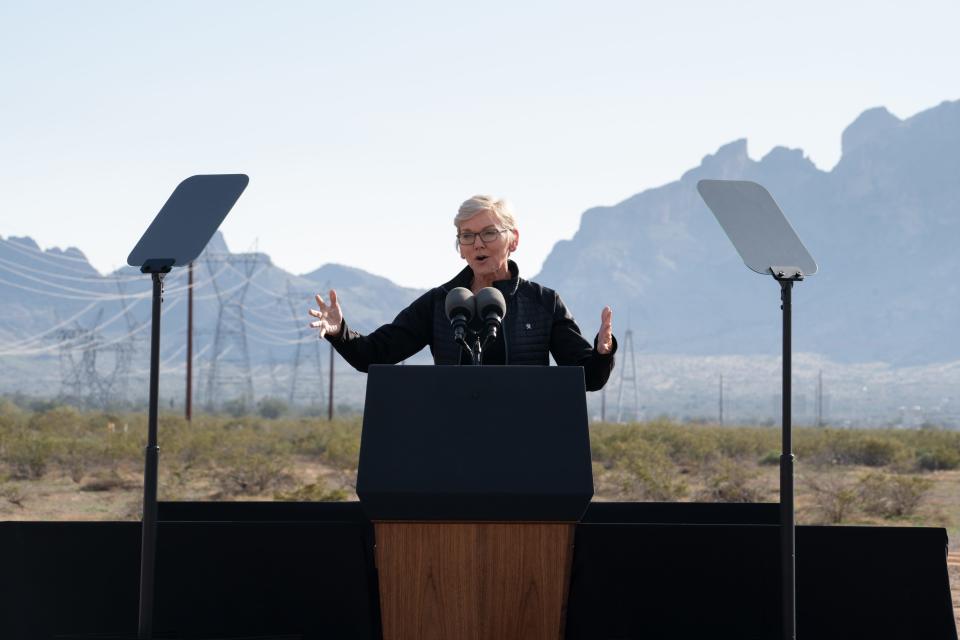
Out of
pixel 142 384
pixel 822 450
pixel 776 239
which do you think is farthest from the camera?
pixel 142 384

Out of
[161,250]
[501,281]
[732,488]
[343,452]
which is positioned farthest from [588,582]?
[343,452]

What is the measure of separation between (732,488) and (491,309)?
17.9 metres

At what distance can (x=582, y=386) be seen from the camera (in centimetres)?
358

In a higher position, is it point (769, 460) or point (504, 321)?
point (504, 321)

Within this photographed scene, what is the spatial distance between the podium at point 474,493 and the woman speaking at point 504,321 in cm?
90

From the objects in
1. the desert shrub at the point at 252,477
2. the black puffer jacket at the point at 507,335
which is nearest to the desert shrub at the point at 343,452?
the desert shrub at the point at 252,477

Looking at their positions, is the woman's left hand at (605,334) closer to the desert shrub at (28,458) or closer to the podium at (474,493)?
the podium at (474,493)

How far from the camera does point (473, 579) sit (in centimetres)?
359

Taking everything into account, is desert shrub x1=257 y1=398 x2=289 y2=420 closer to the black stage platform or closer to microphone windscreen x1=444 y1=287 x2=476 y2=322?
the black stage platform

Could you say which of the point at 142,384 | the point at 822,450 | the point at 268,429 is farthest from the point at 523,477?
the point at 142,384

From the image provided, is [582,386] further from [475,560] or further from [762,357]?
[762,357]

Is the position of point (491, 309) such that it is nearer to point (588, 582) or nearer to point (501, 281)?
point (501, 281)

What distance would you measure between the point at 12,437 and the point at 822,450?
766 inches

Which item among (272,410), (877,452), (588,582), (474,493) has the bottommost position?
(272,410)
